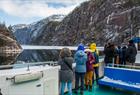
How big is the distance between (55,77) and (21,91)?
1.60m

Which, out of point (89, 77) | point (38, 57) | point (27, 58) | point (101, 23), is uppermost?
point (101, 23)

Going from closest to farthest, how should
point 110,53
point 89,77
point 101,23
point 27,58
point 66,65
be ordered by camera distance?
point 66,65 < point 89,77 < point 110,53 < point 27,58 < point 101,23

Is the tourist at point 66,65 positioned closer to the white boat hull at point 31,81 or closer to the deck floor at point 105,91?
the white boat hull at point 31,81

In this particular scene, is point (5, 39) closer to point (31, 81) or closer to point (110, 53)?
point (110, 53)

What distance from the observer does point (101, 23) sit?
452ft

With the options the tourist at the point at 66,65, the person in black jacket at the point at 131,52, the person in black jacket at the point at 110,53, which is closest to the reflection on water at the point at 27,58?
the person in black jacket at the point at 110,53

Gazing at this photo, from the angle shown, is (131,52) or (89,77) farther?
(131,52)

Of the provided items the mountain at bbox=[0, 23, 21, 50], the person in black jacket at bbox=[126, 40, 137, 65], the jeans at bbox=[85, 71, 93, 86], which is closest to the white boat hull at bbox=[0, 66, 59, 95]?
the jeans at bbox=[85, 71, 93, 86]

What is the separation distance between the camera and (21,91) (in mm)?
8062

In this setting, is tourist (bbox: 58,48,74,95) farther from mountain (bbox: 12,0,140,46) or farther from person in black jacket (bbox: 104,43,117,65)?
mountain (bbox: 12,0,140,46)

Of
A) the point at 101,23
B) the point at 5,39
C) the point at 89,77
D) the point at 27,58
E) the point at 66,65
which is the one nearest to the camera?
the point at 66,65

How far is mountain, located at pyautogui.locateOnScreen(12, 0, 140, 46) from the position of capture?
4594 inches

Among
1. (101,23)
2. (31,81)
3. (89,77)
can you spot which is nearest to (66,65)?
(31,81)

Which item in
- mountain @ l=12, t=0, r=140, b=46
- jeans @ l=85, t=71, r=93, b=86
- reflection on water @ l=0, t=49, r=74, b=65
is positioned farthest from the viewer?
mountain @ l=12, t=0, r=140, b=46
